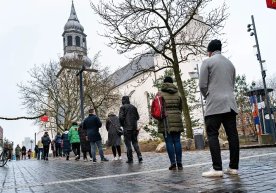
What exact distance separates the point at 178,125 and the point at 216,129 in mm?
1657

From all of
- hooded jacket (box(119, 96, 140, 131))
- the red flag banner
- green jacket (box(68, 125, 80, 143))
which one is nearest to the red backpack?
hooded jacket (box(119, 96, 140, 131))

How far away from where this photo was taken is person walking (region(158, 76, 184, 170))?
680cm

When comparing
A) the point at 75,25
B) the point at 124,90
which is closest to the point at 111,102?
the point at 124,90

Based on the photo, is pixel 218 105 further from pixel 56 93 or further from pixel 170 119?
pixel 56 93

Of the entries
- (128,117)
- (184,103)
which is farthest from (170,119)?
(184,103)

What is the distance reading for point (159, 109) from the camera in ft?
22.4

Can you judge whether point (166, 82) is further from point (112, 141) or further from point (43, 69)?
point (43, 69)

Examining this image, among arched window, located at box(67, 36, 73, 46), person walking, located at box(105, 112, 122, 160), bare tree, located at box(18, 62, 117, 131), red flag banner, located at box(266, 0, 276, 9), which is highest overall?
arched window, located at box(67, 36, 73, 46)

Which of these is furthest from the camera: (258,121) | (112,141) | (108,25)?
(108,25)

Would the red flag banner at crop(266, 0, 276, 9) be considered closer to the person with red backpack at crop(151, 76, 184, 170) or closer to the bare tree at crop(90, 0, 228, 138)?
the person with red backpack at crop(151, 76, 184, 170)

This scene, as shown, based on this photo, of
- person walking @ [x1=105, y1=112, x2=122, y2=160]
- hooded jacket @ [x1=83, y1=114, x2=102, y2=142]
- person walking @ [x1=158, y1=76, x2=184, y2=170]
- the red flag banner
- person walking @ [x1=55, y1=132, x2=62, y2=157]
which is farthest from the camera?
person walking @ [x1=55, y1=132, x2=62, y2=157]

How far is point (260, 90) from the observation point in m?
18.6

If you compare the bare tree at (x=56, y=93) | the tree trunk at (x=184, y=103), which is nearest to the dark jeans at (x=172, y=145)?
Answer: the tree trunk at (x=184, y=103)

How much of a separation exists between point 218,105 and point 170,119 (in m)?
1.82
